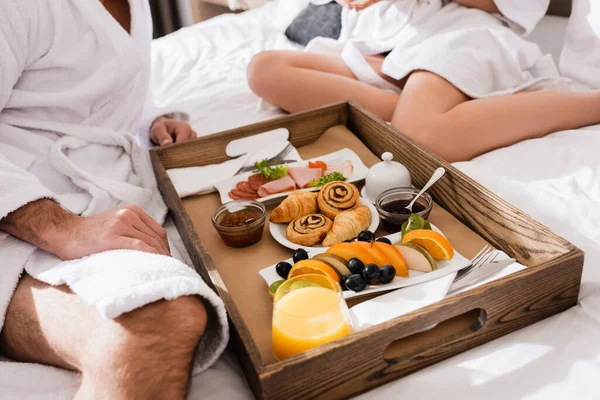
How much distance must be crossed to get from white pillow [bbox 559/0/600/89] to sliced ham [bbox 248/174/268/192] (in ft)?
3.20

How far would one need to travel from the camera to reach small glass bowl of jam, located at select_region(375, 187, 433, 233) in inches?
39.5

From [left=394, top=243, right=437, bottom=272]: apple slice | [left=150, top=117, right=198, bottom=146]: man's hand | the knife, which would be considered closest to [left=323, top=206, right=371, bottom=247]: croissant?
[left=394, top=243, right=437, bottom=272]: apple slice

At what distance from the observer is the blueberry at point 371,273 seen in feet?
2.70

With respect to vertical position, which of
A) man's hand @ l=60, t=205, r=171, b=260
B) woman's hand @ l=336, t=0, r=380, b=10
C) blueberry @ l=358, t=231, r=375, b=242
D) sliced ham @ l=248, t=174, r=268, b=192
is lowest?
sliced ham @ l=248, t=174, r=268, b=192

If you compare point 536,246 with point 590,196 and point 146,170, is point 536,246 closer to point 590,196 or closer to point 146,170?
point 590,196

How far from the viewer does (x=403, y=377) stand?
0.73m

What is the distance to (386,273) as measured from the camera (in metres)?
0.82

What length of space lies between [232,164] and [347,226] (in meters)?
0.44

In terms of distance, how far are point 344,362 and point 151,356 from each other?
230mm

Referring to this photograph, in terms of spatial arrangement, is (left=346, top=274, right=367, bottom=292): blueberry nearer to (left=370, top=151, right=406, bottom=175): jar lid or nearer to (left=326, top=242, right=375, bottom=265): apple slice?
(left=326, top=242, right=375, bottom=265): apple slice

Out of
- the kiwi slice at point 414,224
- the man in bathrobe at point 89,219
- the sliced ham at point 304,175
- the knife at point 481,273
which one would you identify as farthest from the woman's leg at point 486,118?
the man in bathrobe at point 89,219

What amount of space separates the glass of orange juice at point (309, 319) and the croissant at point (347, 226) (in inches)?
8.3

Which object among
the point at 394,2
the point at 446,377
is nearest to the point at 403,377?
the point at 446,377

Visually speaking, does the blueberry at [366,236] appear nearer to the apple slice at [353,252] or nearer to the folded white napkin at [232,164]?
the apple slice at [353,252]
